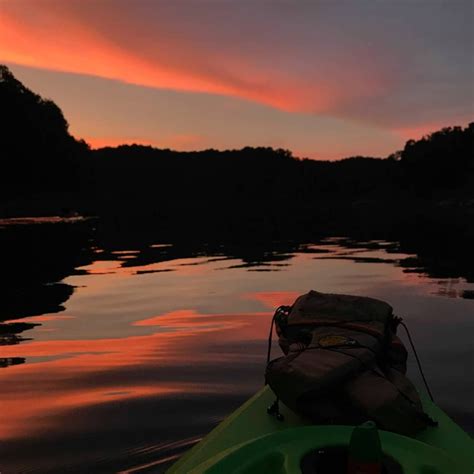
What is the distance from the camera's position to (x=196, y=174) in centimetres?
16962

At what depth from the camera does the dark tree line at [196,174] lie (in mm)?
88562

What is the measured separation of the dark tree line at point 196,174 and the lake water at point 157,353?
173ft

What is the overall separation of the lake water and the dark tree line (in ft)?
173

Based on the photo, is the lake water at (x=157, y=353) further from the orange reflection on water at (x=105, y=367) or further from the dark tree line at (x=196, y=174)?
the dark tree line at (x=196, y=174)

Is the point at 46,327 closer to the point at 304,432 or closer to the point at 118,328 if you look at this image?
the point at 118,328

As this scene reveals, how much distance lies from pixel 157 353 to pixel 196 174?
16388 cm

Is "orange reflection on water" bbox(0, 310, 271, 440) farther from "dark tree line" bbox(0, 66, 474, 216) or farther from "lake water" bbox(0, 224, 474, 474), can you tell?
"dark tree line" bbox(0, 66, 474, 216)

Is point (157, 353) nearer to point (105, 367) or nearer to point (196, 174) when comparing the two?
point (105, 367)

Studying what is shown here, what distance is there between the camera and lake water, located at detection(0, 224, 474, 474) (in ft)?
16.0

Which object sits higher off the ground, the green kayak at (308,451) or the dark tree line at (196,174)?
the dark tree line at (196,174)

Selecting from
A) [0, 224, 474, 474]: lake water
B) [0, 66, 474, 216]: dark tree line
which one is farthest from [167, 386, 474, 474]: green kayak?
[0, 66, 474, 216]: dark tree line

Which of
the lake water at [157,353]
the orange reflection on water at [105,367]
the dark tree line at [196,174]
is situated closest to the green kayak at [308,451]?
→ the lake water at [157,353]

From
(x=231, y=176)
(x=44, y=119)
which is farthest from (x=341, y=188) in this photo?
(x=44, y=119)

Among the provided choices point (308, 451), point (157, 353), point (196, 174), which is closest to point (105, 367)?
point (157, 353)
